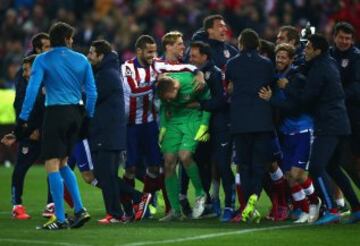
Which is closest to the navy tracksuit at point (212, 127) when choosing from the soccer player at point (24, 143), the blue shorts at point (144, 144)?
the blue shorts at point (144, 144)

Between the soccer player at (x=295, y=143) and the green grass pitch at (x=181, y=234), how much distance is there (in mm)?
362

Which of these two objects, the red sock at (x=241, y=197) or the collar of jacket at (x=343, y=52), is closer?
the red sock at (x=241, y=197)

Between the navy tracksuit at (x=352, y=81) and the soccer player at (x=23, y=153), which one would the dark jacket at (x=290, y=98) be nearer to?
the navy tracksuit at (x=352, y=81)

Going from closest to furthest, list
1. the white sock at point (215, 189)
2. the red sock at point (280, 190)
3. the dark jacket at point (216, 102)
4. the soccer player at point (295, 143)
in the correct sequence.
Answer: the soccer player at point (295, 143) < the dark jacket at point (216, 102) < the red sock at point (280, 190) < the white sock at point (215, 189)

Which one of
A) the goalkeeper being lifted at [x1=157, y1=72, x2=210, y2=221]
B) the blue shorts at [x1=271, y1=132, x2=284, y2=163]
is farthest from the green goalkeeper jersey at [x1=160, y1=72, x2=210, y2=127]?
the blue shorts at [x1=271, y1=132, x2=284, y2=163]

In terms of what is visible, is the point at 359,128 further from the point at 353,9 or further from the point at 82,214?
the point at 353,9

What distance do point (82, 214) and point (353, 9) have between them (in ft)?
34.4

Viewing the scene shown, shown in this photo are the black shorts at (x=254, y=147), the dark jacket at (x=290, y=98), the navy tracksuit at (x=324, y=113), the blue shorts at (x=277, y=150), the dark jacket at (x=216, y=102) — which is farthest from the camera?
the blue shorts at (x=277, y=150)

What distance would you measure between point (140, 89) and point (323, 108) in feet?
7.97

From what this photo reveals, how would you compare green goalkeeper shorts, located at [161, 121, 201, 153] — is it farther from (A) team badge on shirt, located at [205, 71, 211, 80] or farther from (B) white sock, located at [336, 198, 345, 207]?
(B) white sock, located at [336, 198, 345, 207]

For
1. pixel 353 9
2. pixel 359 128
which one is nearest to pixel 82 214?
pixel 359 128

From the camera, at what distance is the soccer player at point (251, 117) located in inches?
566

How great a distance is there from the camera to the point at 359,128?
15.4 meters

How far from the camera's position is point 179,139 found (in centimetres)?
1500
